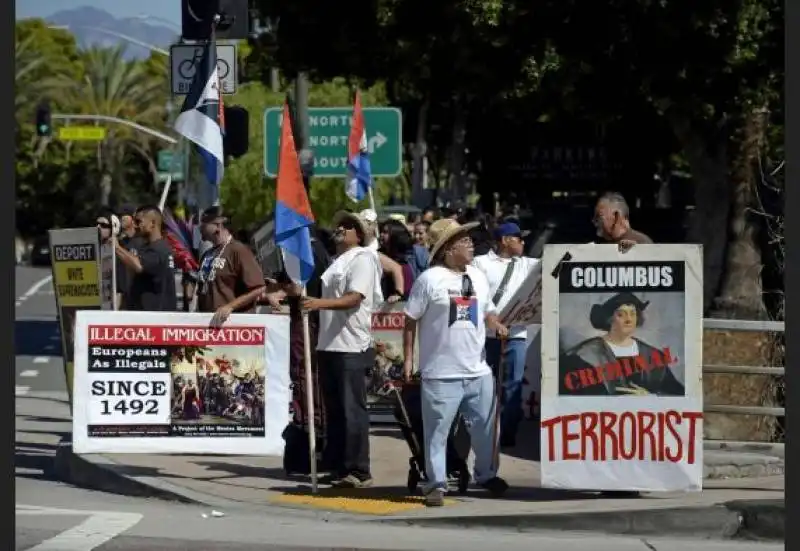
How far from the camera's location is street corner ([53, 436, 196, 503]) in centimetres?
1199

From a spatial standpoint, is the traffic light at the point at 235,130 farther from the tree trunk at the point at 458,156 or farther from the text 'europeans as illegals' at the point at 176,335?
the tree trunk at the point at 458,156

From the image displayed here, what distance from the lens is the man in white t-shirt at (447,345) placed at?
11.0 meters

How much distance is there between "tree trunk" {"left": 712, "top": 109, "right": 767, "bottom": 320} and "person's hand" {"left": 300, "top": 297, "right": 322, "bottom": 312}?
10142 mm

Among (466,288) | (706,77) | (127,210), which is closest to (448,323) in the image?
(466,288)

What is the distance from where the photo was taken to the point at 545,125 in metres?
39.1

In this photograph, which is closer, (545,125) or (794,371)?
(794,371)

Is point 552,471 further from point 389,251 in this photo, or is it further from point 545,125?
point 545,125

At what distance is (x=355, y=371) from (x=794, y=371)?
4.56 m

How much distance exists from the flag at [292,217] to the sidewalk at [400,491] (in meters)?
1.47

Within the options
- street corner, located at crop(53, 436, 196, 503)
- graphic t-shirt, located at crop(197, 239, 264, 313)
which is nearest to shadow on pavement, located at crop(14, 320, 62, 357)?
street corner, located at crop(53, 436, 196, 503)

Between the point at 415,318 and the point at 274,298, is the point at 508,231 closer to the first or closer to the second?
the point at 274,298

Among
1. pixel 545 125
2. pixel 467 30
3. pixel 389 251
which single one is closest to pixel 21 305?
pixel 545 125

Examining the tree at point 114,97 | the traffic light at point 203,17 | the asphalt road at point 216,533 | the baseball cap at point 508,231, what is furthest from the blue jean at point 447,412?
the tree at point 114,97

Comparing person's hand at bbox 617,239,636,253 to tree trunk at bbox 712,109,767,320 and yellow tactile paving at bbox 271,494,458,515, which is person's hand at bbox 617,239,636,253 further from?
tree trunk at bbox 712,109,767,320
